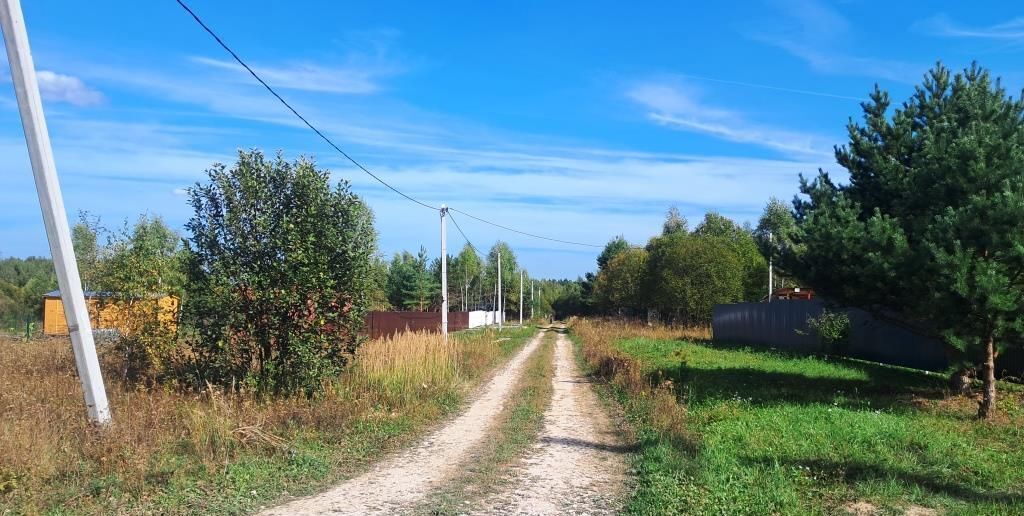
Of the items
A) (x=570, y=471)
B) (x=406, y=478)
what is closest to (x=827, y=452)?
(x=570, y=471)

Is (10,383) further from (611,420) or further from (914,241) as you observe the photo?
(914,241)

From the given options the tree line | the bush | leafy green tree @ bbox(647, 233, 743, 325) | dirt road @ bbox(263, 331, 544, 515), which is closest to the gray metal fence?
the bush

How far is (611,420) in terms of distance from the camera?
1271 cm

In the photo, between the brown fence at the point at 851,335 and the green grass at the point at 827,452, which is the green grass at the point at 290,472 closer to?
the green grass at the point at 827,452

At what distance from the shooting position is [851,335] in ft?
78.4

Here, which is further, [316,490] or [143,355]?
[143,355]

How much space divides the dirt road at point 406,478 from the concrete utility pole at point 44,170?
125 inches

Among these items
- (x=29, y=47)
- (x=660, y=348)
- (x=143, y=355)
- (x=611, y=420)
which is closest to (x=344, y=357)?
(x=143, y=355)

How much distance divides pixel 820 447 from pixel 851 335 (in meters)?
16.2

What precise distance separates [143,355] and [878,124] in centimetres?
1386

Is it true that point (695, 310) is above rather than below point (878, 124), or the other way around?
below

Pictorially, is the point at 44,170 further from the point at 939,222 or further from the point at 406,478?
the point at 939,222

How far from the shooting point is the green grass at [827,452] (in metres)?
7.08

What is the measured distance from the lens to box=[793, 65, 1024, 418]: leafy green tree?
10.9 m
